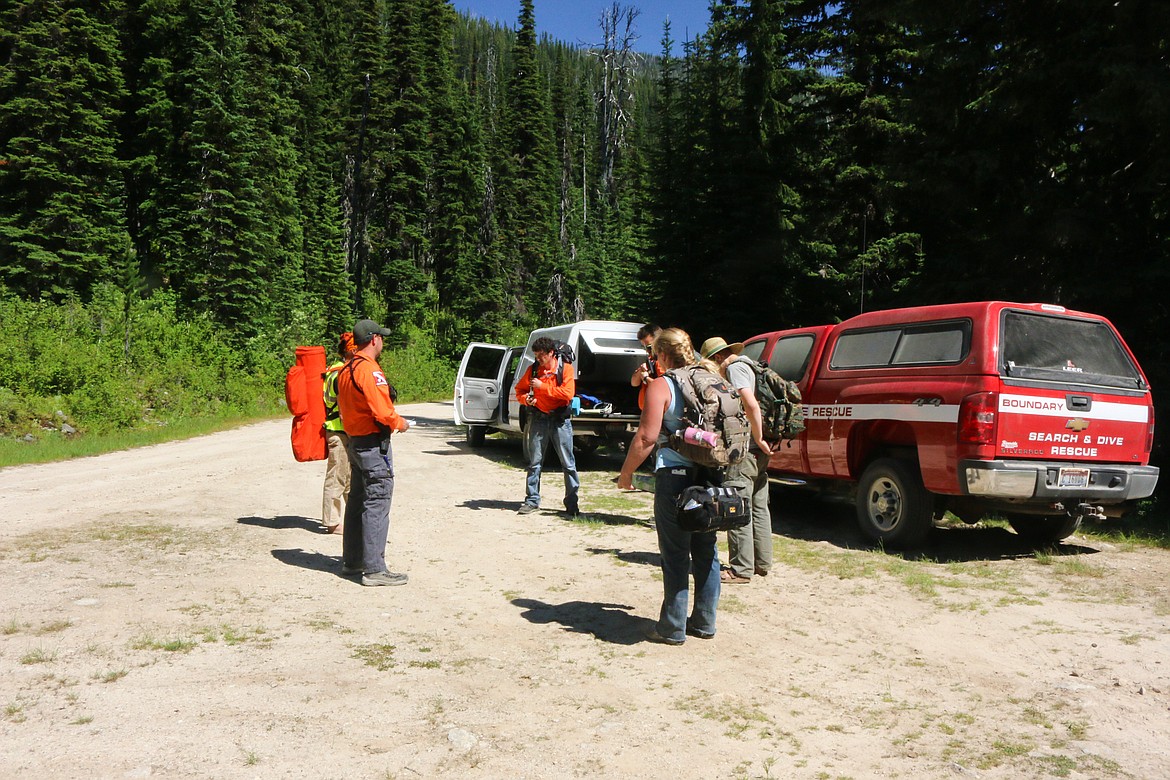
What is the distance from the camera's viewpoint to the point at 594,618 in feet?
19.1

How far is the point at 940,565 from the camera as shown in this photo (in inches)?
294

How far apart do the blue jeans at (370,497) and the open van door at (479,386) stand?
364 inches

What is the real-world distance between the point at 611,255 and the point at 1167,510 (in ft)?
186

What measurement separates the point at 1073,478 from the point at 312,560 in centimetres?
667

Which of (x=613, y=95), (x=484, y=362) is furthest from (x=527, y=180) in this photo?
(x=484, y=362)

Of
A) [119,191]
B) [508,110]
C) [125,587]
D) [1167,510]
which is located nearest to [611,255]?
[508,110]

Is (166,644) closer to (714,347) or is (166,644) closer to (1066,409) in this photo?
(714,347)

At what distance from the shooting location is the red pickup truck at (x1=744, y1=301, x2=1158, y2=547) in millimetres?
6934

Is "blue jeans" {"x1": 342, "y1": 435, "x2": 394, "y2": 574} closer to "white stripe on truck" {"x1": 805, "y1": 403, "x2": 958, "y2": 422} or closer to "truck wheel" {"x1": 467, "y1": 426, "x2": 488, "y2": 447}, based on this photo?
"white stripe on truck" {"x1": 805, "y1": 403, "x2": 958, "y2": 422}

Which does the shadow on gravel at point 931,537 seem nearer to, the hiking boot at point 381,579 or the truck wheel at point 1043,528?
the truck wheel at point 1043,528

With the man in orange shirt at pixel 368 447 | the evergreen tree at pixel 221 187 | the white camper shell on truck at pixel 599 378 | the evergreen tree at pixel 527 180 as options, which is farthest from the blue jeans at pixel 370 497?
the evergreen tree at pixel 527 180

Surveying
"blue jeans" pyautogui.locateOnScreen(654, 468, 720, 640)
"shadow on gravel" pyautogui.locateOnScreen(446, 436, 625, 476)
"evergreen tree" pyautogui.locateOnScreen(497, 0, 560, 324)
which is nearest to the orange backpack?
"blue jeans" pyautogui.locateOnScreen(654, 468, 720, 640)

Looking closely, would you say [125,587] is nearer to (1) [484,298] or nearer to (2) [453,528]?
(2) [453,528]

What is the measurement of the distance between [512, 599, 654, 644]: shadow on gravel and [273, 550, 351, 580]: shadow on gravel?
182 cm
